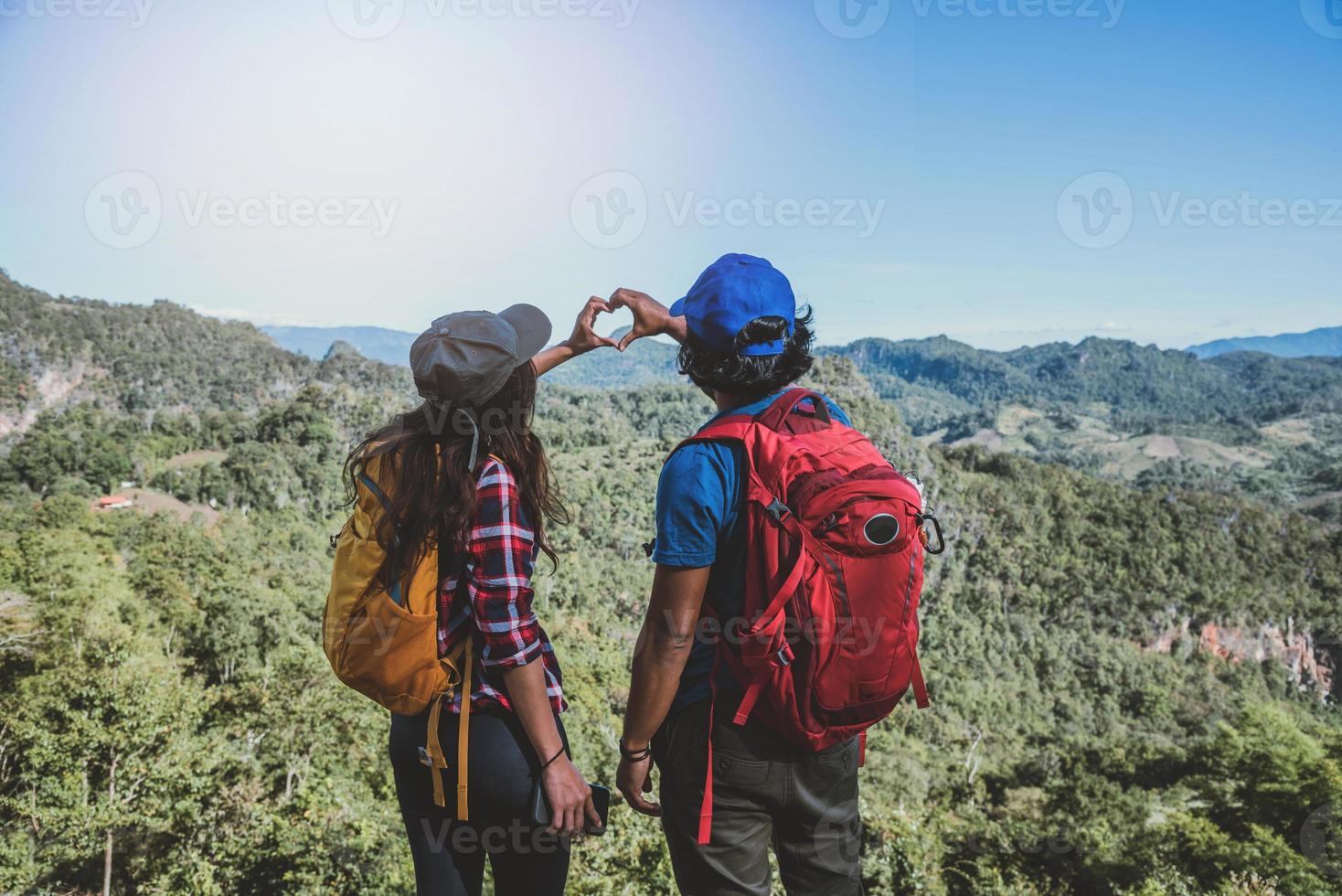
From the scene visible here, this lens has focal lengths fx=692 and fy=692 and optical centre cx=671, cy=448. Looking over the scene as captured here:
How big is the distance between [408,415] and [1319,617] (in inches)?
3251

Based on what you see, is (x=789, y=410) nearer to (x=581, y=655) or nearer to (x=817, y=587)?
(x=817, y=587)

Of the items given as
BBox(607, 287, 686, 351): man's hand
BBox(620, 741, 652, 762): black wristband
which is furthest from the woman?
BBox(607, 287, 686, 351): man's hand

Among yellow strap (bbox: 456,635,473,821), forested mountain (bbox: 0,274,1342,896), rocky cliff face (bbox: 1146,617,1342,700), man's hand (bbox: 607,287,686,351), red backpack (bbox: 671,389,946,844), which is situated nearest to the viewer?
red backpack (bbox: 671,389,946,844)

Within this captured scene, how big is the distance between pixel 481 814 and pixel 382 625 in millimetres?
535

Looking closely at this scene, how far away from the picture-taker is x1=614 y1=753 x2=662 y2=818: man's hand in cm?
170

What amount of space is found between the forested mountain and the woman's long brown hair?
305 inches

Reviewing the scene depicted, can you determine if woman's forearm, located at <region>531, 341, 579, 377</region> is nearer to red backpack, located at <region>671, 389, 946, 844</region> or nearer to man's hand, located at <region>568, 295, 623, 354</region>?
man's hand, located at <region>568, 295, 623, 354</region>

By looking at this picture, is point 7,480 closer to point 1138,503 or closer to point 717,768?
point 717,768

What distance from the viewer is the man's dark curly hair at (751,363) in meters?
1.67

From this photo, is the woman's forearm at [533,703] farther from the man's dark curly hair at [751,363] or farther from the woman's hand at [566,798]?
the man's dark curly hair at [751,363]

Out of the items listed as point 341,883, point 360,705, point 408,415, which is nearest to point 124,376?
point 360,705

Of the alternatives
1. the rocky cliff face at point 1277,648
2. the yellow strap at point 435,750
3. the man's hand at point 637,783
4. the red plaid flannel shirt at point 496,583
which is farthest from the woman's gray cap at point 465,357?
the rocky cliff face at point 1277,648

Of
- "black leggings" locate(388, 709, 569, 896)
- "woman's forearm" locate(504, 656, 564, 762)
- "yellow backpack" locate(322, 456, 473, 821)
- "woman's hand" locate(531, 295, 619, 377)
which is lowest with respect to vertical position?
"black leggings" locate(388, 709, 569, 896)

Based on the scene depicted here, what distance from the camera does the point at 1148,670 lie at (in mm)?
56906
